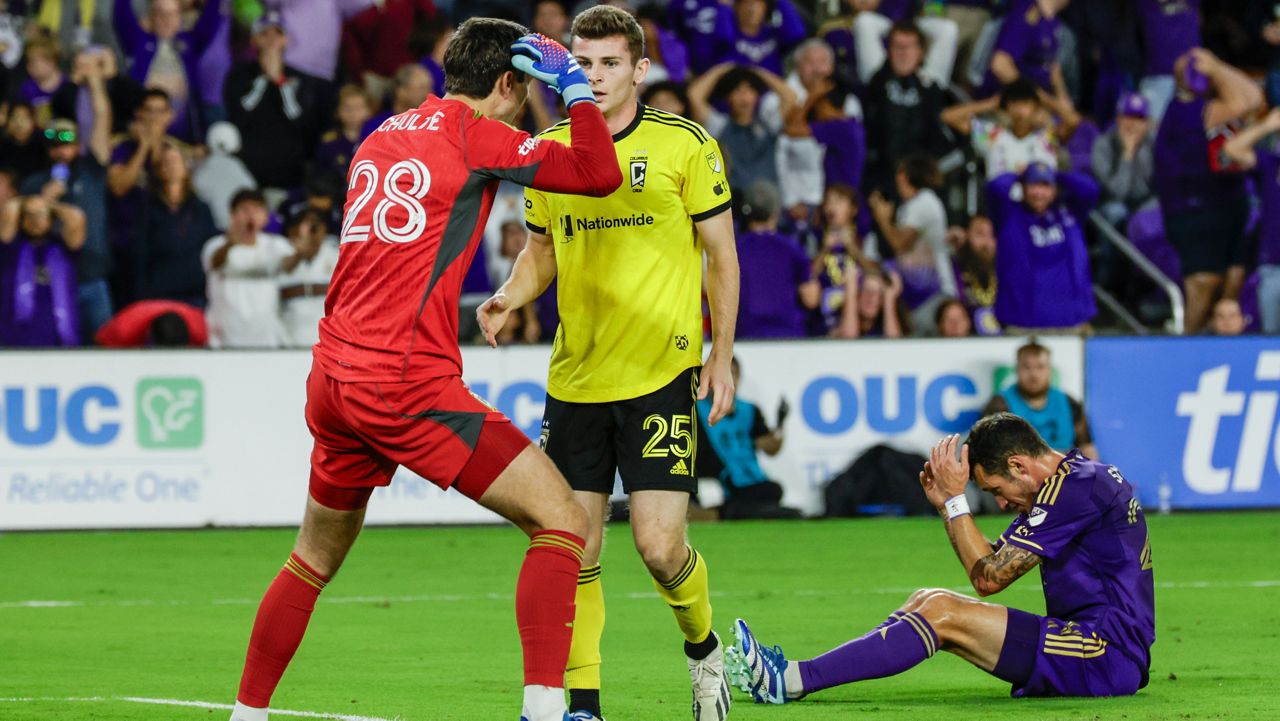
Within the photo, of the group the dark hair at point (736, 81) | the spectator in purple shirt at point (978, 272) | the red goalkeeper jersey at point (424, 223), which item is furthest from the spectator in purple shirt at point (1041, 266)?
the red goalkeeper jersey at point (424, 223)

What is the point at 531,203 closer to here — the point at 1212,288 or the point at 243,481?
the point at 243,481

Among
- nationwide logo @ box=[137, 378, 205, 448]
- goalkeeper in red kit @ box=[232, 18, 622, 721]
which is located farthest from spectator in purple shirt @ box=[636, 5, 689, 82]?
goalkeeper in red kit @ box=[232, 18, 622, 721]

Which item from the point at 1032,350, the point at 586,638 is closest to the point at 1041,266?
the point at 1032,350

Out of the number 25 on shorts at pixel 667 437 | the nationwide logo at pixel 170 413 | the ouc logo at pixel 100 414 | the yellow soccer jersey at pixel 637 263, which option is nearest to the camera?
the number 25 on shorts at pixel 667 437

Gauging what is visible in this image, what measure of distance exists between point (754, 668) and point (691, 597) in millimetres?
513

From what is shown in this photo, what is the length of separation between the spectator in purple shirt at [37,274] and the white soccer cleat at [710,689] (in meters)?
10.2

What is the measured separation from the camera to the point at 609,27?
23.9ft

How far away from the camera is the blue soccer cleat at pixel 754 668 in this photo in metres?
7.54

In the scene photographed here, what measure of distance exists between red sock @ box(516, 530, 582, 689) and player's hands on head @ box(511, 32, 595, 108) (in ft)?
4.71

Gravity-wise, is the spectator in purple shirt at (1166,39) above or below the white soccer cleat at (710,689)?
above

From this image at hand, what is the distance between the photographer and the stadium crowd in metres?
16.2

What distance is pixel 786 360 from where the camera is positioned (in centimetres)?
1552

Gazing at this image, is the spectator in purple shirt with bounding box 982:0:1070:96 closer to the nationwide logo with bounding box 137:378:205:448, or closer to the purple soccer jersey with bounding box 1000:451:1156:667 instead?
the nationwide logo with bounding box 137:378:205:448

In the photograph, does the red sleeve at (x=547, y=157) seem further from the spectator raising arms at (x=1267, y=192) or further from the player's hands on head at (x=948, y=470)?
the spectator raising arms at (x=1267, y=192)
